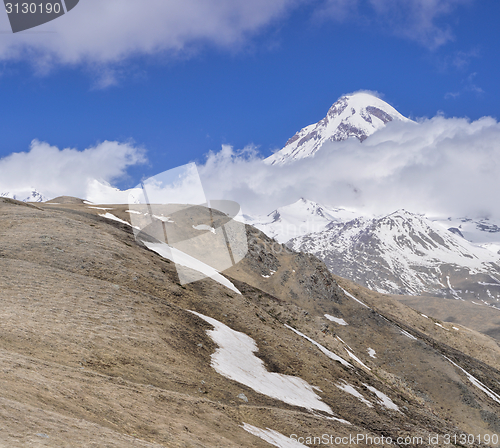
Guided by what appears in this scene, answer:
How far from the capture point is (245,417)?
20547 mm

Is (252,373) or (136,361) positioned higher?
(136,361)

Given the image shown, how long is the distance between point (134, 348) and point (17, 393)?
31.9 feet

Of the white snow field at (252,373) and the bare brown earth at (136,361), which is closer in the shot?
the bare brown earth at (136,361)

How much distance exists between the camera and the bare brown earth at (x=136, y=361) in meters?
14.4

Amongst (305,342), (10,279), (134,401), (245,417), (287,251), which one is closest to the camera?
(134,401)

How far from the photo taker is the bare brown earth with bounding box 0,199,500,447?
47.4 feet

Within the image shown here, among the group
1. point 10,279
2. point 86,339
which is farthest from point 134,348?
point 10,279

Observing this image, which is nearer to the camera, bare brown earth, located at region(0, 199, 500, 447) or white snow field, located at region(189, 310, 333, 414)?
bare brown earth, located at region(0, 199, 500, 447)

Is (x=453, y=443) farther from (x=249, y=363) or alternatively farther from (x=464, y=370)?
(x=464, y=370)

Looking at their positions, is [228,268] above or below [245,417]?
above

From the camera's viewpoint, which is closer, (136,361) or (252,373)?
(136,361)

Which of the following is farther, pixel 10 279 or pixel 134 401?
pixel 10 279

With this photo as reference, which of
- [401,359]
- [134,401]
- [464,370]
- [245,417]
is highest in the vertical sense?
[134,401]

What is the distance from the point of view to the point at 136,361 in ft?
71.1
